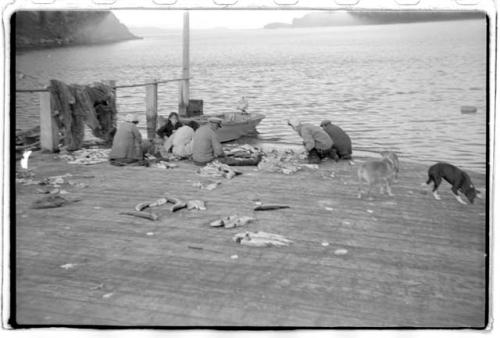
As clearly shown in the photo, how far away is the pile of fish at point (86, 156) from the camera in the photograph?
7611mm

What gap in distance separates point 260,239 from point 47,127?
15.2 feet

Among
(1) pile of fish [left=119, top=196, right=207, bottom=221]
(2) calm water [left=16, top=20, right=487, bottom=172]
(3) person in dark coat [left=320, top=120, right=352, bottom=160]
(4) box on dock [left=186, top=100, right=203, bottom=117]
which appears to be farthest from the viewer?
(4) box on dock [left=186, top=100, right=203, bottom=117]

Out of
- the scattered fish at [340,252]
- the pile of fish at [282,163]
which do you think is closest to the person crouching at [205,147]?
the pile of fish at [282,163]

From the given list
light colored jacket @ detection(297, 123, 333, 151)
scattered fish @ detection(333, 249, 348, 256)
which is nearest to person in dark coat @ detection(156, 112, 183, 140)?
light colored jacket @ detection(297, 123, 333, 151)

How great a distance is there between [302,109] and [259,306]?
7249mm

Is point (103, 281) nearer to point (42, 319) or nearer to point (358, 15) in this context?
point (42, 319)

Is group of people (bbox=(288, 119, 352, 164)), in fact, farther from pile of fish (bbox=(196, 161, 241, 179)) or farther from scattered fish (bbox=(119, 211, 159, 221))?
scattered fish (bbox=(119, 211, 159, 221))

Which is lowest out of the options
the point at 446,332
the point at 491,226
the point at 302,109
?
the point at 446,332

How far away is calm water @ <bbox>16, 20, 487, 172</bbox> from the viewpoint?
5195mm

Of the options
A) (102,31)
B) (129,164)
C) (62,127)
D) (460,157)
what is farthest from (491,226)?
(62,127)

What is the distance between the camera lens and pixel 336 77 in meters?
13.5

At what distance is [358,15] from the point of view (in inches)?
178

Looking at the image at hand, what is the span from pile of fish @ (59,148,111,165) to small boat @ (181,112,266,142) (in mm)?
2596

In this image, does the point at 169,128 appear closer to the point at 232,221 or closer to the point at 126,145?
the point at 126,145
